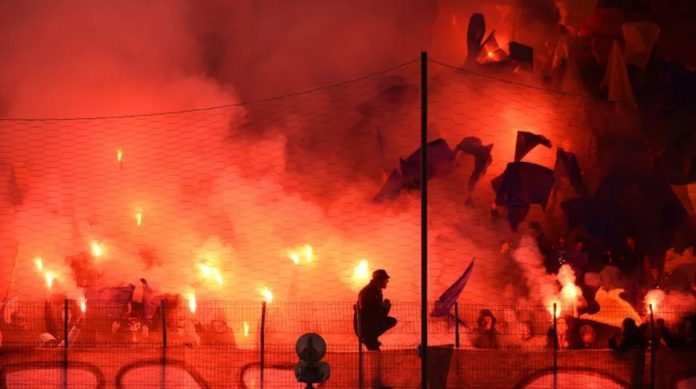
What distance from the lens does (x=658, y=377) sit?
1191 cm

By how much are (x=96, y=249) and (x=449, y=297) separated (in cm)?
577

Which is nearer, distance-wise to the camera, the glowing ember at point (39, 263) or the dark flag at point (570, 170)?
the glowing ember at point (39, 263)

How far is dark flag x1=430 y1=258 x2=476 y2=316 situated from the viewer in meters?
15.2

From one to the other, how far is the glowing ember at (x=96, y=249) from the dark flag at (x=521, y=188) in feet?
21.2

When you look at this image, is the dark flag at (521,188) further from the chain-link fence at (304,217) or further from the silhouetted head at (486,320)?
the silhouetted head at (486,320)

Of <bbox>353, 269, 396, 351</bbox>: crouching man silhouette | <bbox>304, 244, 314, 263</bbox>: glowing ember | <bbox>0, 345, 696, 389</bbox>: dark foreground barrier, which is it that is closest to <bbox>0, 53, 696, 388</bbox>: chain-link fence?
<bbox>304, 244, 314, 263</bbox>: glowing ember

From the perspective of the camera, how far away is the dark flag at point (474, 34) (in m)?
17.4

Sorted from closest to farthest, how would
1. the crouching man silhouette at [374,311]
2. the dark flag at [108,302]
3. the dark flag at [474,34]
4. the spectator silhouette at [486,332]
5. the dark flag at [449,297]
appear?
the crouching man silhouette at [374,311], the spectator silhouette at [486,332], the dark flag at [449,297], the dark flag at [108,302], the dark flag at [474,34]

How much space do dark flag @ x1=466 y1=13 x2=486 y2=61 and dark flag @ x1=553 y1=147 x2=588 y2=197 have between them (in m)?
2.21

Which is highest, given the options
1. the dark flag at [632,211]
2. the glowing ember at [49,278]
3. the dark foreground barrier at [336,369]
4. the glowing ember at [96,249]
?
A: the dark flag at [632,211]

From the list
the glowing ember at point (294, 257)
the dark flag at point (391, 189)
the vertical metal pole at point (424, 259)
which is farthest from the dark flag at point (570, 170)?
the vertical metal pole at point (424, 259)

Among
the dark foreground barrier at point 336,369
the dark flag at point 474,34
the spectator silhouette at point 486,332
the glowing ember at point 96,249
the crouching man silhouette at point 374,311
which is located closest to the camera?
the dark foreground barrier at point 336,369

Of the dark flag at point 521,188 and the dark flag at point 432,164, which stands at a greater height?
the dark flag at point 432,164

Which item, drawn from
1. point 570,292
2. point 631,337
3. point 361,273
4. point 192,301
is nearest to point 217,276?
point 192,301
